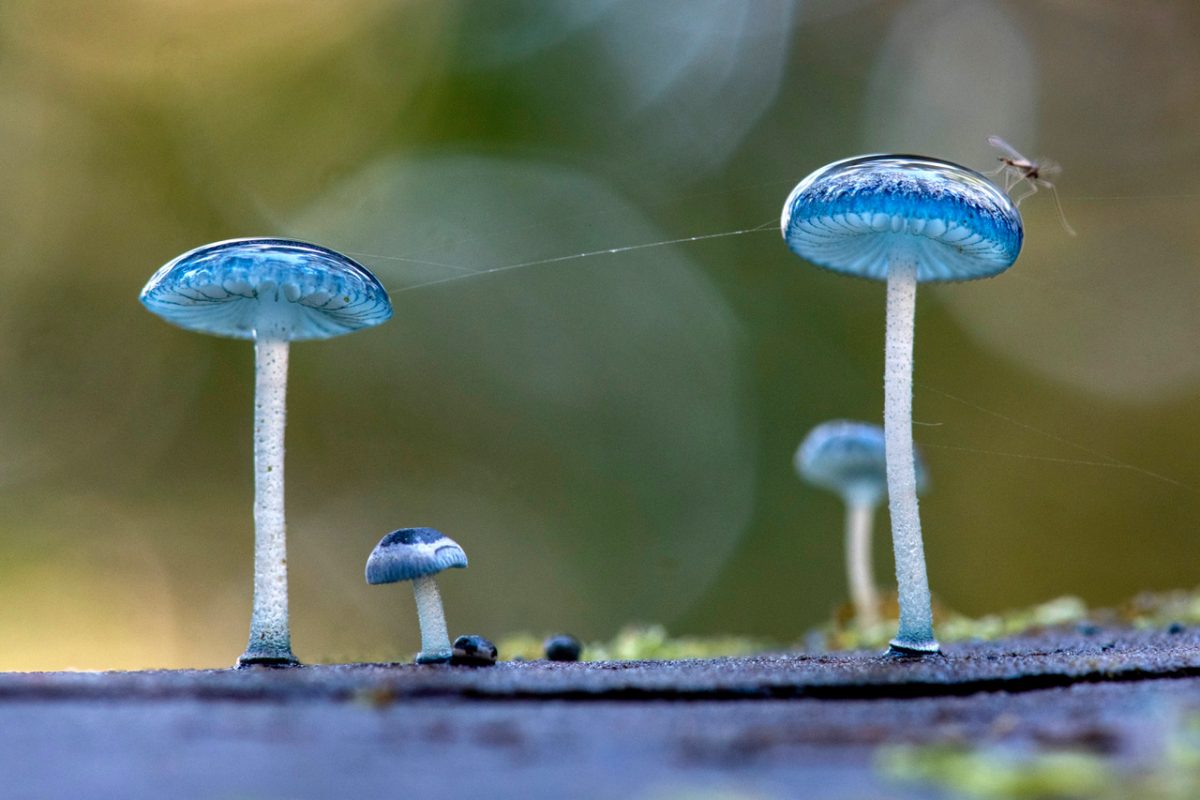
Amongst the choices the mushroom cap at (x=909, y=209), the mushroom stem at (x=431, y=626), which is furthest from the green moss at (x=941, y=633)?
the mushroom cap at (x=909, y=209)

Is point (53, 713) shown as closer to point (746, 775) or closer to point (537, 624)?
point (746, 775)

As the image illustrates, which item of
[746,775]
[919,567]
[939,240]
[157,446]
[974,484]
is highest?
[157,446]

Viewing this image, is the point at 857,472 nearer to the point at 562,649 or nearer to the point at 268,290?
the point at 562,649

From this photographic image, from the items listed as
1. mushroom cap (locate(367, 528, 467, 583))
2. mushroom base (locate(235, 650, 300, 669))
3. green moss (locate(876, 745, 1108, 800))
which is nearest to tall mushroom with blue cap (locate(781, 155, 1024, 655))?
mushroom cap (locate(367, 528, 467, 583))

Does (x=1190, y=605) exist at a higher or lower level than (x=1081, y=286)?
lower

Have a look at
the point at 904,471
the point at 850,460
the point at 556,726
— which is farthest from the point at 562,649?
the point at 850,460

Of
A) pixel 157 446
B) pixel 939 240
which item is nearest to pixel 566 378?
pixel 157 446

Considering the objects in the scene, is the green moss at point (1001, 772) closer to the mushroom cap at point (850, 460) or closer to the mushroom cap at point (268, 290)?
the mushroom cap at point (268, 290)
